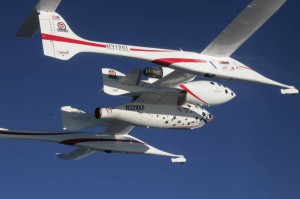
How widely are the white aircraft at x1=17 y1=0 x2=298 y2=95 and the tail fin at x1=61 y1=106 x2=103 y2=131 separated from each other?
10.8m

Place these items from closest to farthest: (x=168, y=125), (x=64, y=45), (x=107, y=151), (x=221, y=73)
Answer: (x=64, y=45) → (x=221, y=73) → (x=168, y=125) → (x=107, y=151)

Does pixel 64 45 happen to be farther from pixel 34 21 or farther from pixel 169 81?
pixel 169 81

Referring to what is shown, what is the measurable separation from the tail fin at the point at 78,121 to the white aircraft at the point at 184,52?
1083cm

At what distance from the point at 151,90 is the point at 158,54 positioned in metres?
6.52

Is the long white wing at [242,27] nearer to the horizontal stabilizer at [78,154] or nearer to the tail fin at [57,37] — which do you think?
the tail fin at [57,37]

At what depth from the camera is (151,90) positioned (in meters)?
72.6

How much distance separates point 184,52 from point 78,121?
55.4ft

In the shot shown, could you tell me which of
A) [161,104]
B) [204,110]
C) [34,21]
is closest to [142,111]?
[161,104]

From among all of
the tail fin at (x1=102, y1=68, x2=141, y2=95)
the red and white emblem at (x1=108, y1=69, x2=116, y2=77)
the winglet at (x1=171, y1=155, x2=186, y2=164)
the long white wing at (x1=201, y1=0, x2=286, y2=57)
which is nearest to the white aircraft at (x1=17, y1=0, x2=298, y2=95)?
the long white wing at (x1=201, y1=0, x2=286, y2=57)

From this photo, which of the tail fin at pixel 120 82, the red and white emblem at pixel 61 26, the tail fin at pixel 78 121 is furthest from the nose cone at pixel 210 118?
the red and white emblem at pixel 61 26

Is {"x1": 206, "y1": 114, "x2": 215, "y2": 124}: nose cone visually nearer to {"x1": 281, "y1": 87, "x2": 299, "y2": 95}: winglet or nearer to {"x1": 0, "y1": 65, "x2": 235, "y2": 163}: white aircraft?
{"x1": 0, "y1": 65, "x2": 235, "y2": 163}: white aircraft

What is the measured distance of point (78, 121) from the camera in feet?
261

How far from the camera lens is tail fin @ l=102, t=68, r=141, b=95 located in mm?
70875

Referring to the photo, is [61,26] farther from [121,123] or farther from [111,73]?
[121,123]
